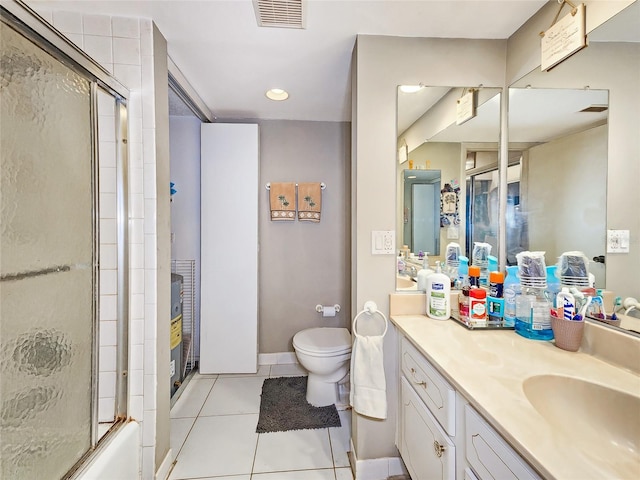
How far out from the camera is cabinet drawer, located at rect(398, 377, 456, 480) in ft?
2.91

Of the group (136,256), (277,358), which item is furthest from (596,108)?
(277,358)

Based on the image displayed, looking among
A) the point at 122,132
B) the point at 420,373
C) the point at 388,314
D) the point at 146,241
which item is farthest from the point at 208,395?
the point at 122,132

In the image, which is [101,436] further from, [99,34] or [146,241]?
[99,34]

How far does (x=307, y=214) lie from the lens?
97.9 inches

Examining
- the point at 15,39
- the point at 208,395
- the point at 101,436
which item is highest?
the point at 15,39

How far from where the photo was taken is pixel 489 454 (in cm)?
69

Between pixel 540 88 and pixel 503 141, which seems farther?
pixel 503 141

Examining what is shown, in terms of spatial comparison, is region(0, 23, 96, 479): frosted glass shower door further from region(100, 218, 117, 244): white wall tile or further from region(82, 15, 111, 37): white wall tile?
region(82, 15, 111, 37): white wall tile

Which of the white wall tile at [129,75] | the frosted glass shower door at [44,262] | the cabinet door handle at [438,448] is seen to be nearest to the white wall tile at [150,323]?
the frosted glass shower door at [44,262]

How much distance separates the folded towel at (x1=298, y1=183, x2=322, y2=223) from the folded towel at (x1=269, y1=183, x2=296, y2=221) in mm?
65

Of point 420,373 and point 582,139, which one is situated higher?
point 582,139

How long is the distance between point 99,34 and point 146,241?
0.99m

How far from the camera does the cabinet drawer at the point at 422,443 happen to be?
887 millimetres

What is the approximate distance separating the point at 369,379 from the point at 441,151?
1.25m
